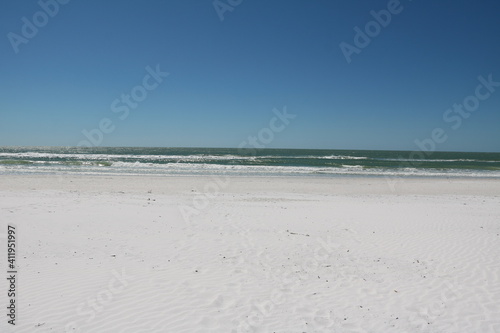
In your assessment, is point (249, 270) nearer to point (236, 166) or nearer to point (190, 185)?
point (190, 185)

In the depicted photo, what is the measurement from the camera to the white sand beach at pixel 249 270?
4.76 metres

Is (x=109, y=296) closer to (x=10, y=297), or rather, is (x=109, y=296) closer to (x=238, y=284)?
(x=10, y=297)

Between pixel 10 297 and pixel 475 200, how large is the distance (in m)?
21.2

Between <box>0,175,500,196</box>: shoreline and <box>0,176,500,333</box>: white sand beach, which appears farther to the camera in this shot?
<box>0,175,500,196</box>: shoreline

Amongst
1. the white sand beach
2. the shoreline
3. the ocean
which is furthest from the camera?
the ocean

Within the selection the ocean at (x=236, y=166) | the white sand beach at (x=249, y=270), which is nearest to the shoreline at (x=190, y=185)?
the ocean at (x=236, y=166)

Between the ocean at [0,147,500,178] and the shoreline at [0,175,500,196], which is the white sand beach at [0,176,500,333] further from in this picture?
the ocean at [0,147,500,178]

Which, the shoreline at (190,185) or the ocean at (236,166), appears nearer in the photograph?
the shoreline at (190,185)

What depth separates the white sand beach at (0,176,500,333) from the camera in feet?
15.6

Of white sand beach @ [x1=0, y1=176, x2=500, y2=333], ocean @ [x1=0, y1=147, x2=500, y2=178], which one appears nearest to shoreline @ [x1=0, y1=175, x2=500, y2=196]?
ocean @ [x1=0, y1=147, x2=500, y2=178]

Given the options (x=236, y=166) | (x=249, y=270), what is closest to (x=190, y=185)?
(x=249, y=270)

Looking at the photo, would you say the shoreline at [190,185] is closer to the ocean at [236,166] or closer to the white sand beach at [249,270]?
the ocean at [236,166]

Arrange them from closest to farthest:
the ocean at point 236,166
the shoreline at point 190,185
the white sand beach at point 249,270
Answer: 1. the white sand beach at point 249,270
2. the shoreline at point 190,185
3. the ocean at point 236,166

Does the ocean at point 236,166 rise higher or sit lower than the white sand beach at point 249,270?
higher
